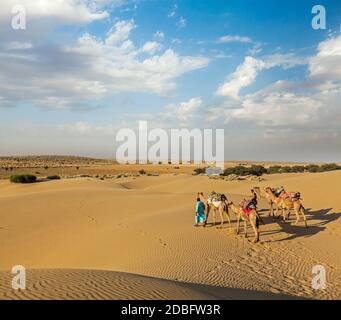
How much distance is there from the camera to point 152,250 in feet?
51.0

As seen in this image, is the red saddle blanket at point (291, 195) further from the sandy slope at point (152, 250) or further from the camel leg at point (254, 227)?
the camel leg at point (254, 227)

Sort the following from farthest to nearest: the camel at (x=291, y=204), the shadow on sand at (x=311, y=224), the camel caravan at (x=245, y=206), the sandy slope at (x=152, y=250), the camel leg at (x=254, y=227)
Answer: the camel at (x=291, y=204) → the shadow on sand at (x=311, y=224) → the camel caravan at (x=245, y=206) → the camel leg at (x=254, y=227) → the sandy slope at (x=152, y=250)

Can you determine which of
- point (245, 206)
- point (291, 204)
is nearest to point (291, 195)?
point (291, 204)

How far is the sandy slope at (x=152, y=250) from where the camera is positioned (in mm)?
9240

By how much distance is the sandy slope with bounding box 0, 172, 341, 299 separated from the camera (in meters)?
9.24

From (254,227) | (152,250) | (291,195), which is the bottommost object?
(152,250)

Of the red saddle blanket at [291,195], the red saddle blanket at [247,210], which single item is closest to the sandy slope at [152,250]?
the red saddle blanket at [247,210]

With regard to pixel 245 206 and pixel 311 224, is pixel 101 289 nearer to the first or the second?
pixel 245 206

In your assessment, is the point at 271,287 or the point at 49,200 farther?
the point at 49,200

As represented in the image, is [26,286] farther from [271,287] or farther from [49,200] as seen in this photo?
[49,200]

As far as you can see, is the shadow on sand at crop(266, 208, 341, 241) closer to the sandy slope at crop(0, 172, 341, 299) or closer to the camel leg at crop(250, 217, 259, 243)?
the sandy slope at crop(0, 172, 341, 299)
